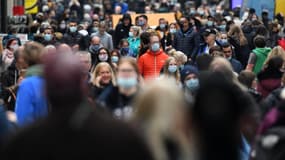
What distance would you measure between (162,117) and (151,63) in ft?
32.6

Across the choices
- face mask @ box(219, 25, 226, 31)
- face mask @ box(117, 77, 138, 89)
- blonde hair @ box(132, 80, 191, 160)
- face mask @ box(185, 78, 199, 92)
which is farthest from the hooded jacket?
face mask @ box(219, 25, 226, 31)

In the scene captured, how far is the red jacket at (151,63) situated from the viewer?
1586 cm

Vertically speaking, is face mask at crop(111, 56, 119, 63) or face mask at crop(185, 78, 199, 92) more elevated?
face mask at crop(185, 78, 199, 92)

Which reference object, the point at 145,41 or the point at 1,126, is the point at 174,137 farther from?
the point at 145,41

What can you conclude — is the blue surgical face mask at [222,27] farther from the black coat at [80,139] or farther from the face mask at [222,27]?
the black coat at [80,139]

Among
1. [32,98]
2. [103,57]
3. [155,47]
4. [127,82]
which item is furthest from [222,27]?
[127,82]

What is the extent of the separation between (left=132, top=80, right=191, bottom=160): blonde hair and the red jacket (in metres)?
9.43

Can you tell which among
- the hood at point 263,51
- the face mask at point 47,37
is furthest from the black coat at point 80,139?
the face mask at point 47,37

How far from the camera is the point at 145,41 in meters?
17.9

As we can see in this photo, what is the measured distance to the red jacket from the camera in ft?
52.0

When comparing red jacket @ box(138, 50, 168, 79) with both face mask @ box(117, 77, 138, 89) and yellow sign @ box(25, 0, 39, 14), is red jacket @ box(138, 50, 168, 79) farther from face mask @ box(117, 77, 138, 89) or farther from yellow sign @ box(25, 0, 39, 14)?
yellow sign @ box(25, 0, 39, 14)

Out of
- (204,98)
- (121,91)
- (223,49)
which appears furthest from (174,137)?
(223,49)

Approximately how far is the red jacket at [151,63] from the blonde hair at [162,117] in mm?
9431

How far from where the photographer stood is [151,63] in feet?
52.4
